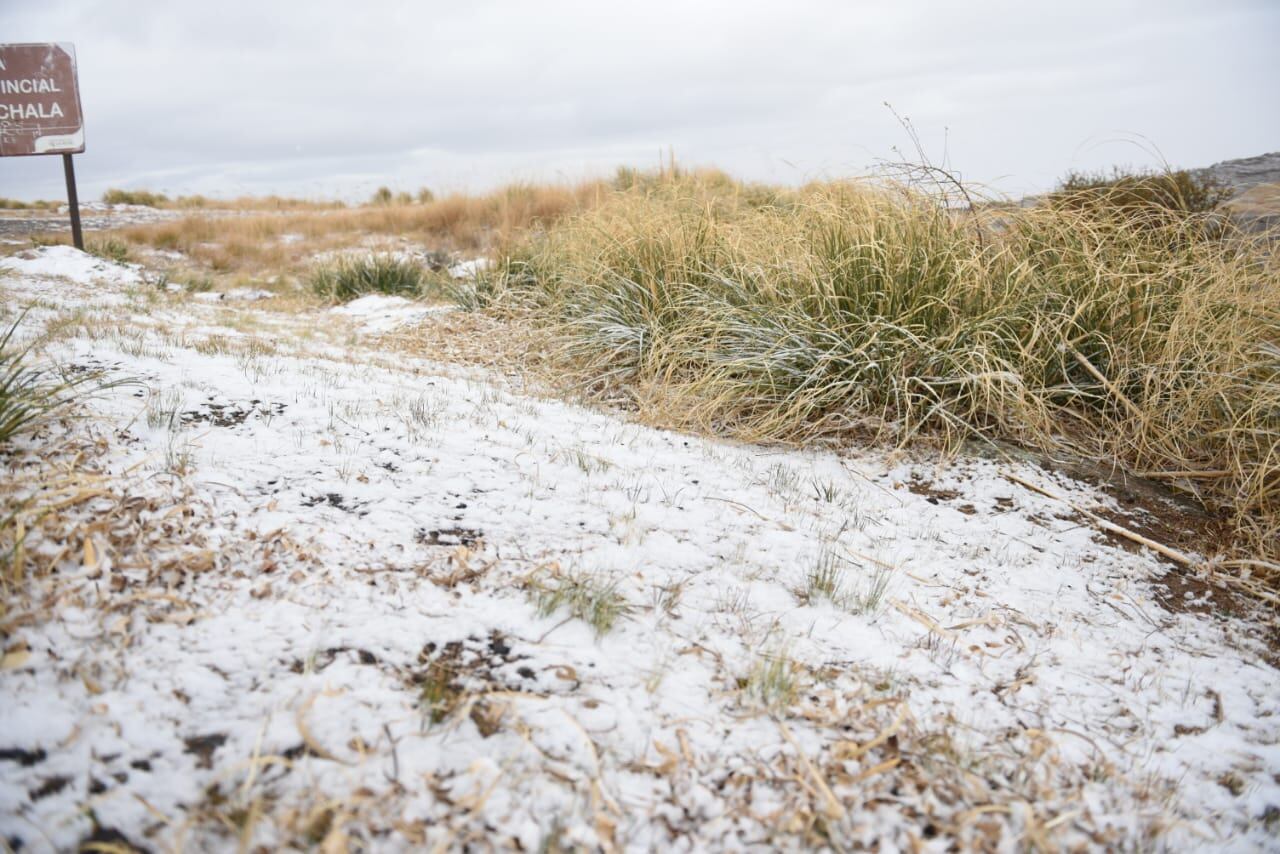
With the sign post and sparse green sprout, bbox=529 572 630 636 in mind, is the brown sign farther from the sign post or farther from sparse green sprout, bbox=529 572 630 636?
sparse green sprout, bbox=529 572 630 636

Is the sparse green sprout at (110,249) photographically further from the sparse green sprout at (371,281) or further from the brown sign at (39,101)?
the sparse green sprout at (371,281)

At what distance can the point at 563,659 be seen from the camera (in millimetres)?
1604

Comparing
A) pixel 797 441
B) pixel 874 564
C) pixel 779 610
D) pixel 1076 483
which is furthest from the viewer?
pixel 797 441

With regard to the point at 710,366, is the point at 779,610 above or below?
below

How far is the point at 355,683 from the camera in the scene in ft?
4.68

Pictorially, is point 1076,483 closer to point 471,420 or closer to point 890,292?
point 890,292

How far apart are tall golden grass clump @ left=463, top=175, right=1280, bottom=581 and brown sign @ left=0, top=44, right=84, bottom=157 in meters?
10.2

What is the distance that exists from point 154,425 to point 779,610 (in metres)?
2.24

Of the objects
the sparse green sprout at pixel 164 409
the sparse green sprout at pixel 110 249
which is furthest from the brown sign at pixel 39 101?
the sparse green sprout at pixel 164 409

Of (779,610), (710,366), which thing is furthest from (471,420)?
(779,610)

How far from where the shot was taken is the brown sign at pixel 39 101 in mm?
9375

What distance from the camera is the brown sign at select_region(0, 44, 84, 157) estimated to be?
938 centimetres

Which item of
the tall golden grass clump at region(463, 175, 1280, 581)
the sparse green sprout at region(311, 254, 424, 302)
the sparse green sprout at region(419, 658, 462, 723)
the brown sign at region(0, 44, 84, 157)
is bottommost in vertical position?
the sparse green sprout at region(419, 658, 462, 723)

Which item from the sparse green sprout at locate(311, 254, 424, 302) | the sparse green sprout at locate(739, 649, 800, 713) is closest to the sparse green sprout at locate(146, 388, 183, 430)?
the sparse green sprout at locate(739, 649, 800, 713)
